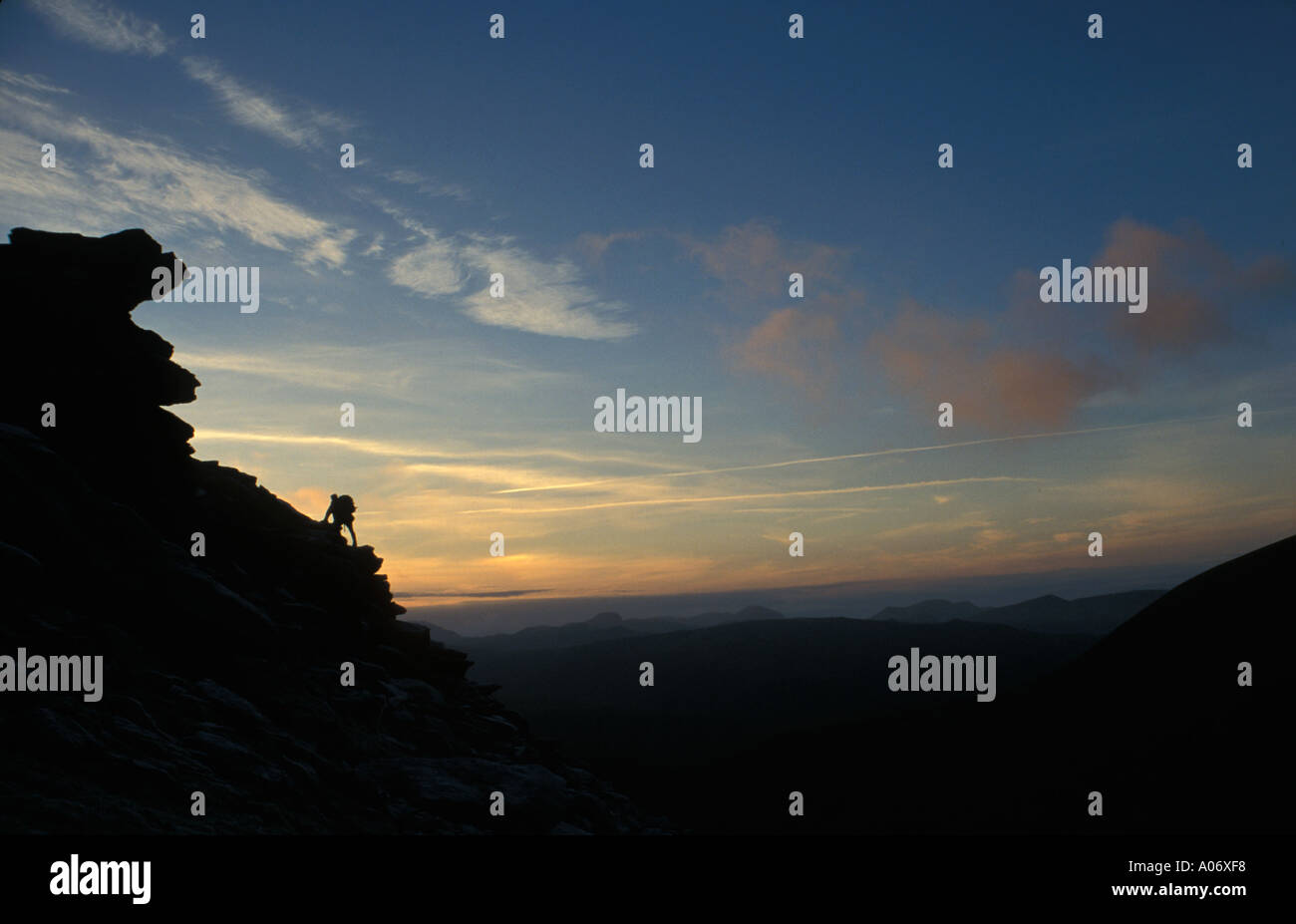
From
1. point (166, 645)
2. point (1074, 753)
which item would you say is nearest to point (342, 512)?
point (166, 645)

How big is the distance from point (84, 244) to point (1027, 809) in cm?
7435

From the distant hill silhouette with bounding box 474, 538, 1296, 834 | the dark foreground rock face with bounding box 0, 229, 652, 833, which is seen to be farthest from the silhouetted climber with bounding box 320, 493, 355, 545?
the distant hill silhouette with bounding box 474, 538, 1296, 834

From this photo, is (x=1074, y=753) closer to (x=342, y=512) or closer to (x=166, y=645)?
(x=342, y=512)

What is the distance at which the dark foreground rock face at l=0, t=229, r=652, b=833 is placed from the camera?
1449cm

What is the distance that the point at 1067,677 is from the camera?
88750 millimetres

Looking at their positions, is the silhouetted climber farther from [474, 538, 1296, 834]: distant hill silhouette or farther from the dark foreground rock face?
[474, 538, 1296, 834]: distant hill silhouette

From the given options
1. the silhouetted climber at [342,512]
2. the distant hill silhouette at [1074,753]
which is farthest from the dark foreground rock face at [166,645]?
the distant hill silhouette at [1074,753]

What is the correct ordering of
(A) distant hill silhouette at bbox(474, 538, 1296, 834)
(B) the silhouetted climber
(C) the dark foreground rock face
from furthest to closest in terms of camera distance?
(A) distant hill silhouette at bbox(474, 538, 1296, 834)
(B) the silhouetted climber
(C) the dark foreground rock face

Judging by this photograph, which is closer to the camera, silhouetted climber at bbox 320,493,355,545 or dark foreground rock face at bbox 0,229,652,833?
dark foreground rock face at bbox 0,229,652,833

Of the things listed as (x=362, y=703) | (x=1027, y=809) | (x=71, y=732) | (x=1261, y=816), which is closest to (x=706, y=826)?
(x=1027, y=809)

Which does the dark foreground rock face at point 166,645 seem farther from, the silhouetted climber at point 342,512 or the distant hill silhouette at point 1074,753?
the distant hill silhouette at point 1074,753

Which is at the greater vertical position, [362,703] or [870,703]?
[362,703]
